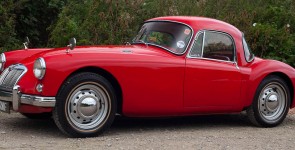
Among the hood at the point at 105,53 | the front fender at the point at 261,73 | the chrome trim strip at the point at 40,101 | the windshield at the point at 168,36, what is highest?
the windshield at the point at 168,36

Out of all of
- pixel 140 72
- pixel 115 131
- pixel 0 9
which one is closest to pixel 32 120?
pixel 115 131

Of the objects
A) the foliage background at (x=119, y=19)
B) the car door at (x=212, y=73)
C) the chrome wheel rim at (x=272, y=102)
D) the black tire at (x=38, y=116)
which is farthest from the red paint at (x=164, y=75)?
the foliage background at (x=119, y=19)

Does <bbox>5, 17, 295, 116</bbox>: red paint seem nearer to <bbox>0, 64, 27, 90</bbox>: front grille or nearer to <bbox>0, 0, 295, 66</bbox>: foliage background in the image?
<bbox>0, 64, 27, 90</bbox>: front grille

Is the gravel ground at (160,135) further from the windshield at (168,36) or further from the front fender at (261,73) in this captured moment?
the windshield at (168,36)

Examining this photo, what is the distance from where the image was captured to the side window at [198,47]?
718 cm

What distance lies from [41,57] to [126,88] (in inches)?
42.0

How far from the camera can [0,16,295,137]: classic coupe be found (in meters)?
6.23

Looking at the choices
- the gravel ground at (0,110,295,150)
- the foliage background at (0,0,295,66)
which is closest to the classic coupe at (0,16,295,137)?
the gravel ground at (0,110,295,150)

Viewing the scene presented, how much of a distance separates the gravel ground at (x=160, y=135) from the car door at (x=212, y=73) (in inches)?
16.9

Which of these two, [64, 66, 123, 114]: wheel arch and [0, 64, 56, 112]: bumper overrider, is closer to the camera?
[0, 64, 56, 112]: bumper overrider

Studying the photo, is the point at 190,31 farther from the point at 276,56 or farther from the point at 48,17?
the point at 48,17

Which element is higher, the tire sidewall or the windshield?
the windshield

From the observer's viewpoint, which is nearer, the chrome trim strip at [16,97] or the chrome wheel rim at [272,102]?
the chrome trim strip at [16,97]

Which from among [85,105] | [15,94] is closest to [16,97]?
[15,94]
